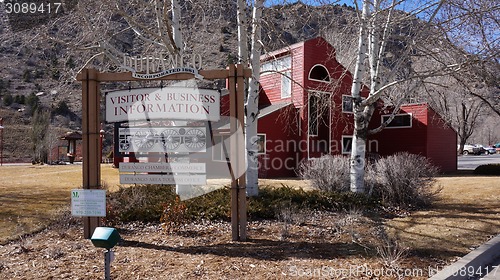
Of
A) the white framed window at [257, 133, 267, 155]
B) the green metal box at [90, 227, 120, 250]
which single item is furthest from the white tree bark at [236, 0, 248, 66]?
the white framed window at [257, 133, 267, 155]

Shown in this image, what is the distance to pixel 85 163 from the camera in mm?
6465

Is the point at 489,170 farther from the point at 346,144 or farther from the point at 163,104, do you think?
the point at 163,104

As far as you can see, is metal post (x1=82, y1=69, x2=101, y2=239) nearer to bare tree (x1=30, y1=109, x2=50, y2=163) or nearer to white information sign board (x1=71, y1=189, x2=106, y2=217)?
white information sign board (x1=71, y1=189, x2=106, y2=217)

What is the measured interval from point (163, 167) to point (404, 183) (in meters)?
5.54

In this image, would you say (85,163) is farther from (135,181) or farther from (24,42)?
(24,42)

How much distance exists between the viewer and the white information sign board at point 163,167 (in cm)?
658

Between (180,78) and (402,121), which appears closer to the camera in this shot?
(180,78)

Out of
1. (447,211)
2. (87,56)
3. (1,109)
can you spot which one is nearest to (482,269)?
(447,211)

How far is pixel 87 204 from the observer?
608 cm

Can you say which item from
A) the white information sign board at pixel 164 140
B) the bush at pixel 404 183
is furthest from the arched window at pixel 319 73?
the white information sign board at pixel 164 140

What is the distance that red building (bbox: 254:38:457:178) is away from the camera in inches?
765

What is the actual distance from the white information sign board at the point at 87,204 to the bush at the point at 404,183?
622 cm

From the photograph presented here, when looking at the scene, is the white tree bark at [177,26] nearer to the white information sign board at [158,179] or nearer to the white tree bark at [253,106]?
the white tree bark at [253,106]

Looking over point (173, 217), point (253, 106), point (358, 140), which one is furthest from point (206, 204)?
point (358, 140)
